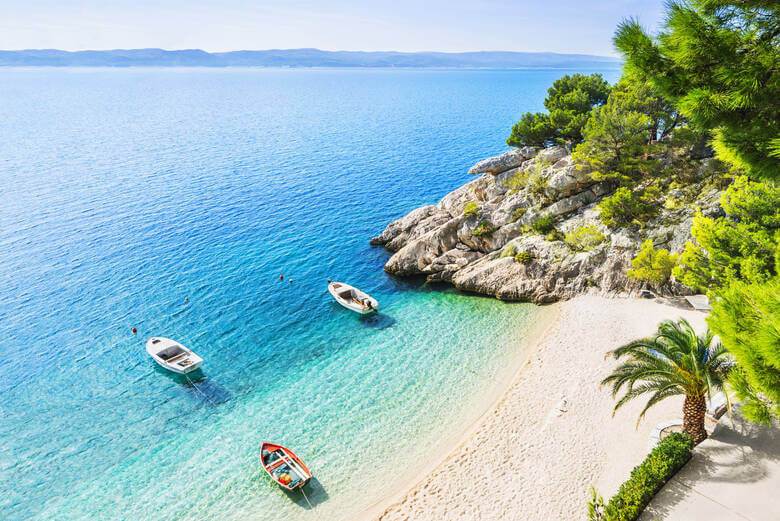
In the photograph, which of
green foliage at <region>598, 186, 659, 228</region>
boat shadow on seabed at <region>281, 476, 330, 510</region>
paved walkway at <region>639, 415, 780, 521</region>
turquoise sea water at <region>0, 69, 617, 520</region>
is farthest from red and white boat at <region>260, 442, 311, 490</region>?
green foliage at <region>598, 186, 659, 228</region>

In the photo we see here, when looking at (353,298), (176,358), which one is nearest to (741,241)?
(353,298)

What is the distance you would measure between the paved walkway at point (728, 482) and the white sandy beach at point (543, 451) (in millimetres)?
2367

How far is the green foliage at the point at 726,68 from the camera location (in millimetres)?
10250

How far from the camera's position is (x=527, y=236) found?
39.4 m

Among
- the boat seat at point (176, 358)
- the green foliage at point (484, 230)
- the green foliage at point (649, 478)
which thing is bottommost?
the boat seat at point (176, 358)

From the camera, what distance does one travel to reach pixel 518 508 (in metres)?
18.5

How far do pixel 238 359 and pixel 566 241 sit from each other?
30454mm

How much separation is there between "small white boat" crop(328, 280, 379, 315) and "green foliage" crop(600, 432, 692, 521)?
23.1m

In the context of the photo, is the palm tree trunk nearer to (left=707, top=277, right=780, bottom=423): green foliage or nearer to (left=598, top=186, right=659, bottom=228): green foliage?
(left=707, top=277, right=780, bottom=423): green foliage

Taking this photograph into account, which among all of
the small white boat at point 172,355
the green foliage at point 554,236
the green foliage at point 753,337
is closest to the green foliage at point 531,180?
the green foliage at point 554,236

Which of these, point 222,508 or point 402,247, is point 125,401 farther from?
point 402,247

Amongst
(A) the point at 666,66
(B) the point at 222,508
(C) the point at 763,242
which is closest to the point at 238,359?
(B) the point at 222,508

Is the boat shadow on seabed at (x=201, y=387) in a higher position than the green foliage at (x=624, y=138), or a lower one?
lower

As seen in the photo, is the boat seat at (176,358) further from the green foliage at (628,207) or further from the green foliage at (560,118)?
the green foliage at (560,118)
